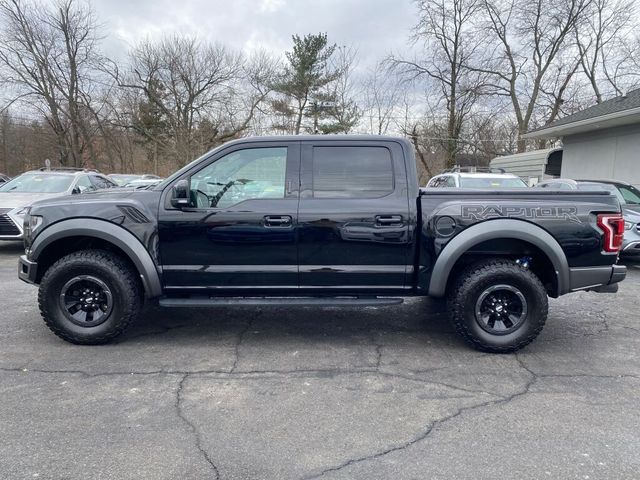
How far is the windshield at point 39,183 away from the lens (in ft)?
31.8

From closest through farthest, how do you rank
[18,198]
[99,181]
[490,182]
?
[18,198], [490,182], [99,181]

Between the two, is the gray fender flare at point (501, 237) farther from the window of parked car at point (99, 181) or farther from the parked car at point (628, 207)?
the window of parked car at point (99, 181)

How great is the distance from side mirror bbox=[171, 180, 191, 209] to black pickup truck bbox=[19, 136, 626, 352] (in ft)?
0.04

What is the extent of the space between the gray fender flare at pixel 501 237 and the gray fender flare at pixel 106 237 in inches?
106

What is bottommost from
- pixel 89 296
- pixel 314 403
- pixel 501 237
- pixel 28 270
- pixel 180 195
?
pixel 314 403

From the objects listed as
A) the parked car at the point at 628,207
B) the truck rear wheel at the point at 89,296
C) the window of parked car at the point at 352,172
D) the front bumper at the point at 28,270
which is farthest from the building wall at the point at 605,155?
the front bumper at the point at 28,270

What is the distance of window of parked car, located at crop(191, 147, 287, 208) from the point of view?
4.14 metres

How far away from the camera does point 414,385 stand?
139 inches

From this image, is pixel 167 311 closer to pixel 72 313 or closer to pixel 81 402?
pixel 72 313

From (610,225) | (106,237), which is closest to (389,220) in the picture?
(610,225)

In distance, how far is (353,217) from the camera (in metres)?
4.07

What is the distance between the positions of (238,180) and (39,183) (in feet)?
26.2

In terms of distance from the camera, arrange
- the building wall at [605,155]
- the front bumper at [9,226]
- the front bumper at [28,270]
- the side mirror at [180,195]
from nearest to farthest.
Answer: the side mirror at [180,195], the front bumper at [28,270], the front bumper at [9,226], the building wall at [605,155]

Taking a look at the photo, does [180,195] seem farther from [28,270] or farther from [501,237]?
[501,237]
